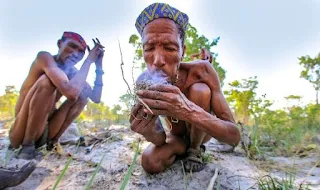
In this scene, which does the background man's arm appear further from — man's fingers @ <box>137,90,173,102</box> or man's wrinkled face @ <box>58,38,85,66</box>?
man's fingers @ <box>137,90,173,102</box>

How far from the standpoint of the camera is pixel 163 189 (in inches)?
69.4

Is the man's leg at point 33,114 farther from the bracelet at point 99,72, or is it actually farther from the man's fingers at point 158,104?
the man's fingers at point 158,104

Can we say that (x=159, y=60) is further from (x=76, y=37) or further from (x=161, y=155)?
(x=76, y=37)

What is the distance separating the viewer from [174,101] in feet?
4.81

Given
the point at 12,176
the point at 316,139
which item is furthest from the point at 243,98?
the point at 12,176

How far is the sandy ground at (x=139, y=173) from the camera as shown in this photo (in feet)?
5.92

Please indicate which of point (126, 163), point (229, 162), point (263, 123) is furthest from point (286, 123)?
point (126, 163)

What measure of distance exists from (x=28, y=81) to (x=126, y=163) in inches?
58.9

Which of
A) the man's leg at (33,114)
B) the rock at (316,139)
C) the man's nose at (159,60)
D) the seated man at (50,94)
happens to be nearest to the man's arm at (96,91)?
the seated man at (50,94)

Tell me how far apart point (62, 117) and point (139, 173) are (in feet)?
4.75

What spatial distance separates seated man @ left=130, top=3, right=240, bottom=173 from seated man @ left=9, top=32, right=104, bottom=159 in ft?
3.53

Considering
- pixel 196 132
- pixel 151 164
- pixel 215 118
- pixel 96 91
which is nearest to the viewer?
pixel 215 118

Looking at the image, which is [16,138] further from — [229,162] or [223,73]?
[223,73]

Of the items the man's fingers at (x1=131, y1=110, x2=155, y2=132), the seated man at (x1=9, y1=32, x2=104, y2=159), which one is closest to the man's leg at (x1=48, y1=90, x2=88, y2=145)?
the seated man at (x1=9, y1=32, x2=104, y2=159)
